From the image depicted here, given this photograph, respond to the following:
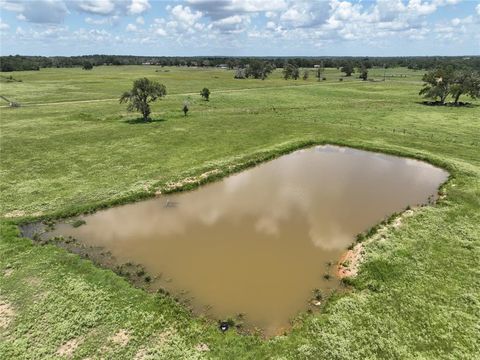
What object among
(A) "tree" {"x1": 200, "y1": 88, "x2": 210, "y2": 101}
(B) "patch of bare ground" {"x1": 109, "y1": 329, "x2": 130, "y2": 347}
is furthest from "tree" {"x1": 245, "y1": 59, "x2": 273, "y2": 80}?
(B) "patch of bare ground" {"x1": 109, "y1": 329, "x2": 130, "y2": 347}

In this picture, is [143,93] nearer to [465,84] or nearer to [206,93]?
[206,93]

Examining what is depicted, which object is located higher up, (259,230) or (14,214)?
(14,214)

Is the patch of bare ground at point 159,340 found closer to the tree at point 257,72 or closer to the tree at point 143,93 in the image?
the tree at point 143,93

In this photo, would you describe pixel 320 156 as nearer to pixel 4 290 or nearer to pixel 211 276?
pixel 211 276

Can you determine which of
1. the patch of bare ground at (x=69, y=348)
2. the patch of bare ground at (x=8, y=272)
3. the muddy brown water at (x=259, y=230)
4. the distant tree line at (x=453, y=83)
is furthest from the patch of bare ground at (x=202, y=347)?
the distant tree line at (x=453, y=83)

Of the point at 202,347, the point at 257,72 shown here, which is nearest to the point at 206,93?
the point at 202,347

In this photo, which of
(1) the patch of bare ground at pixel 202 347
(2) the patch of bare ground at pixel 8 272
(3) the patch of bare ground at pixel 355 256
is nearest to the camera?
(1) the patch of bare ground at pixel 202 347

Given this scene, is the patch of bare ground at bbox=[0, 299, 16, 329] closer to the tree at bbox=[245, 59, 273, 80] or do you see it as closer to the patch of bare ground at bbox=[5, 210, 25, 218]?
the patch of bare ground at bbox=[5, 210, 25, 218]
